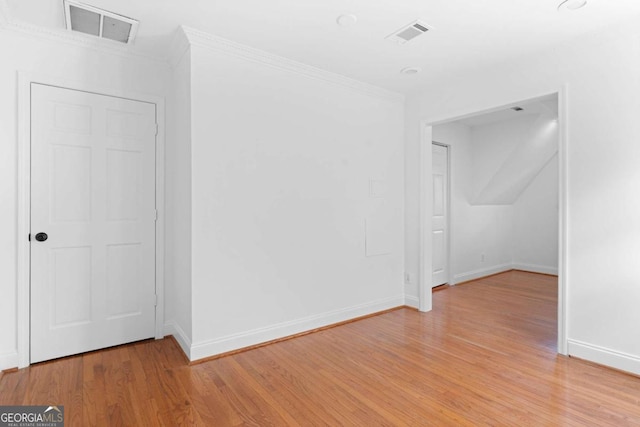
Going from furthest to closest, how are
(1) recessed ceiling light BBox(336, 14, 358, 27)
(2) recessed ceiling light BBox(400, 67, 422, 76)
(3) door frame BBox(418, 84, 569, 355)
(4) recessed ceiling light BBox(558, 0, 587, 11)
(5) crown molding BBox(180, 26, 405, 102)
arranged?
(2) recessed ceiling light BBox(400, 67, 422, 76) < (3) door frame BBox(418, 84, 569, 355) < (5) crown molding BBox(180, 26, 405, 102) < (1) recessed ceiling light BBox(336, 14, 358, 27) < (4) recessed ceiling light BBox(558, 0, 587, 11)

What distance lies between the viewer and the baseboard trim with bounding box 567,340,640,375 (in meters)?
2.54

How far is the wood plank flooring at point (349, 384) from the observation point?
2.04 metres

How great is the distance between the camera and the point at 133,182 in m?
3.08

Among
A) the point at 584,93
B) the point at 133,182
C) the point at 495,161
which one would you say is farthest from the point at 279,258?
the point at 495,161

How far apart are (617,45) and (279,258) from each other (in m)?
3.20

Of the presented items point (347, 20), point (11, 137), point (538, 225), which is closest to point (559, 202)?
point (347, 20)

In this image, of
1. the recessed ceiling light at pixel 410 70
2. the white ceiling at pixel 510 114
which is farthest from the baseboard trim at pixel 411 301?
the recessed ceiling light at pixel 410 70

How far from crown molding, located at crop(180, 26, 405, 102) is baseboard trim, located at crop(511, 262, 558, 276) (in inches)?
176

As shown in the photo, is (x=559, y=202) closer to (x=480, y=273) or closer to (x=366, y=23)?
(x=366, y=23)

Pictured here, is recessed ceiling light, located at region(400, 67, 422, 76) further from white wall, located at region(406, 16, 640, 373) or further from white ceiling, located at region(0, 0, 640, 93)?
white wall, located at region(406, 16, 640, 373)

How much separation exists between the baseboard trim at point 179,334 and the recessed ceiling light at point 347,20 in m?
2.74

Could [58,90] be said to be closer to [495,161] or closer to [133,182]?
[133,182]

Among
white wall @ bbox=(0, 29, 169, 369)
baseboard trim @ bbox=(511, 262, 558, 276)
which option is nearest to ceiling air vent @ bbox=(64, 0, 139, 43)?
white wall @ bbox=(0, 29, 169, 369)

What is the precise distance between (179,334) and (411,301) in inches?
105
